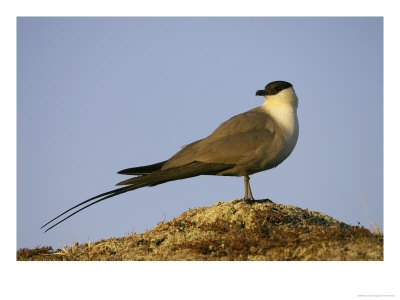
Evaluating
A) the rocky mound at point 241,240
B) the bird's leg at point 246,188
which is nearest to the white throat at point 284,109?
the bird's leg at point 246,188

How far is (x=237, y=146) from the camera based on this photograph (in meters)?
7.36

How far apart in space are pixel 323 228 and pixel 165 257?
2666 mm

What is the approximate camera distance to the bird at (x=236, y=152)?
23.6ft

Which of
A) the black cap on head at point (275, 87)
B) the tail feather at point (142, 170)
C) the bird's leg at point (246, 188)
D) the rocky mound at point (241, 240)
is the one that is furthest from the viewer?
the black cap on head at point (275, 87)

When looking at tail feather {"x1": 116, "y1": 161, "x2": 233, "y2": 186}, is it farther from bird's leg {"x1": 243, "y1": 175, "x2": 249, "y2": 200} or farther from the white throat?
the white throat

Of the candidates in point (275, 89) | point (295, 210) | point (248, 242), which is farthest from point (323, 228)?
point (275, 89)

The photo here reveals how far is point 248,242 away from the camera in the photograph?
6664mm

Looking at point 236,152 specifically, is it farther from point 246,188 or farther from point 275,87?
point 275,87

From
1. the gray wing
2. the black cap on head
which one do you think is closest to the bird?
the gray wing

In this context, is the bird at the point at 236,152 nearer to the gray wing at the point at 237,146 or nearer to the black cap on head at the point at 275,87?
the gray wing at the point at 237,146

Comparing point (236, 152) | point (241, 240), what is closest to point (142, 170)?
point (236, 152)

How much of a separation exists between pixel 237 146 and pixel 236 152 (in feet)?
0.35
